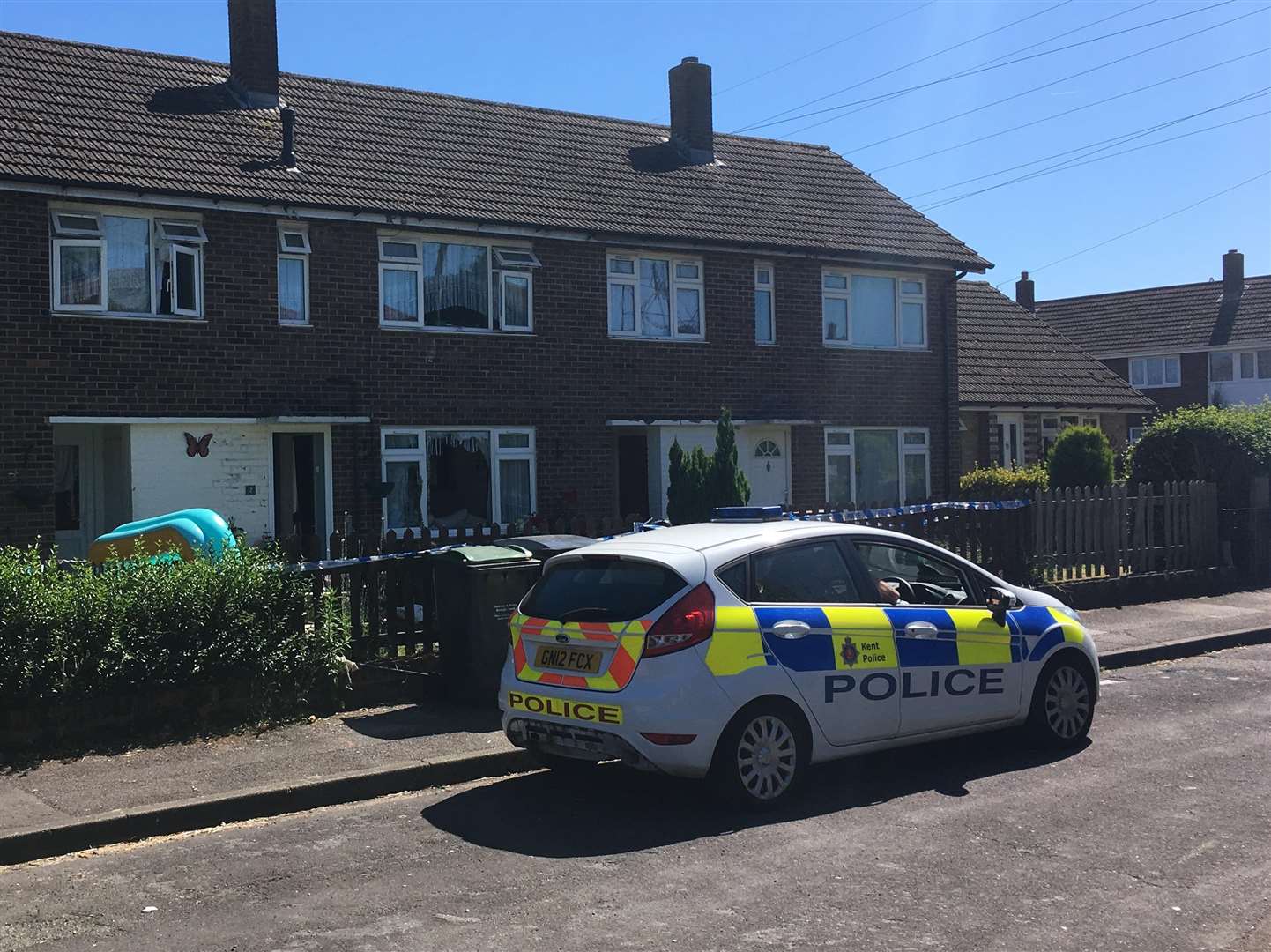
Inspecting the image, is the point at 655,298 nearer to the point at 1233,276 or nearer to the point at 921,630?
the point at 921,630

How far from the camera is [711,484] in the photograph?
Answer: 48.2ft

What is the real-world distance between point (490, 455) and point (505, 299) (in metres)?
2.26

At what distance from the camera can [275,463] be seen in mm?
16672

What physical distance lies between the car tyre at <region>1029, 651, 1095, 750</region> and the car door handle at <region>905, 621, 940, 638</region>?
1.05 meters

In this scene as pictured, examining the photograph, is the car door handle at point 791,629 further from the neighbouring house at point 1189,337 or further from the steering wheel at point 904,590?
the neighbouring house at point 1189,337

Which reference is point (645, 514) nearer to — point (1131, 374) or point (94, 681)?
point (94, 681)

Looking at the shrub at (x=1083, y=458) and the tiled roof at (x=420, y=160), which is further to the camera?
the shrub at (x=1083, y=458)

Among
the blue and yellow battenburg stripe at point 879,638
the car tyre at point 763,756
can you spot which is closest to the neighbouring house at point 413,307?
the blue and yellow battenburg stripe at point 879,638

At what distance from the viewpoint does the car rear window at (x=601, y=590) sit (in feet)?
22.8

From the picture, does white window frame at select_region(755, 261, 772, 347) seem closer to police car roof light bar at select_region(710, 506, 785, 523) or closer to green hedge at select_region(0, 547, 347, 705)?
green hedge at select_region(0, 547, 347, 705)

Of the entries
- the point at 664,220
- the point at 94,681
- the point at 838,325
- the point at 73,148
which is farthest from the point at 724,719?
the point at 838,325

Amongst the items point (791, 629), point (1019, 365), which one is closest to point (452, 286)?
point (791, 629)

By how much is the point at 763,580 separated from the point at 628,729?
1.18 meters

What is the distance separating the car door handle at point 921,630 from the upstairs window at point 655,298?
39.3ft
